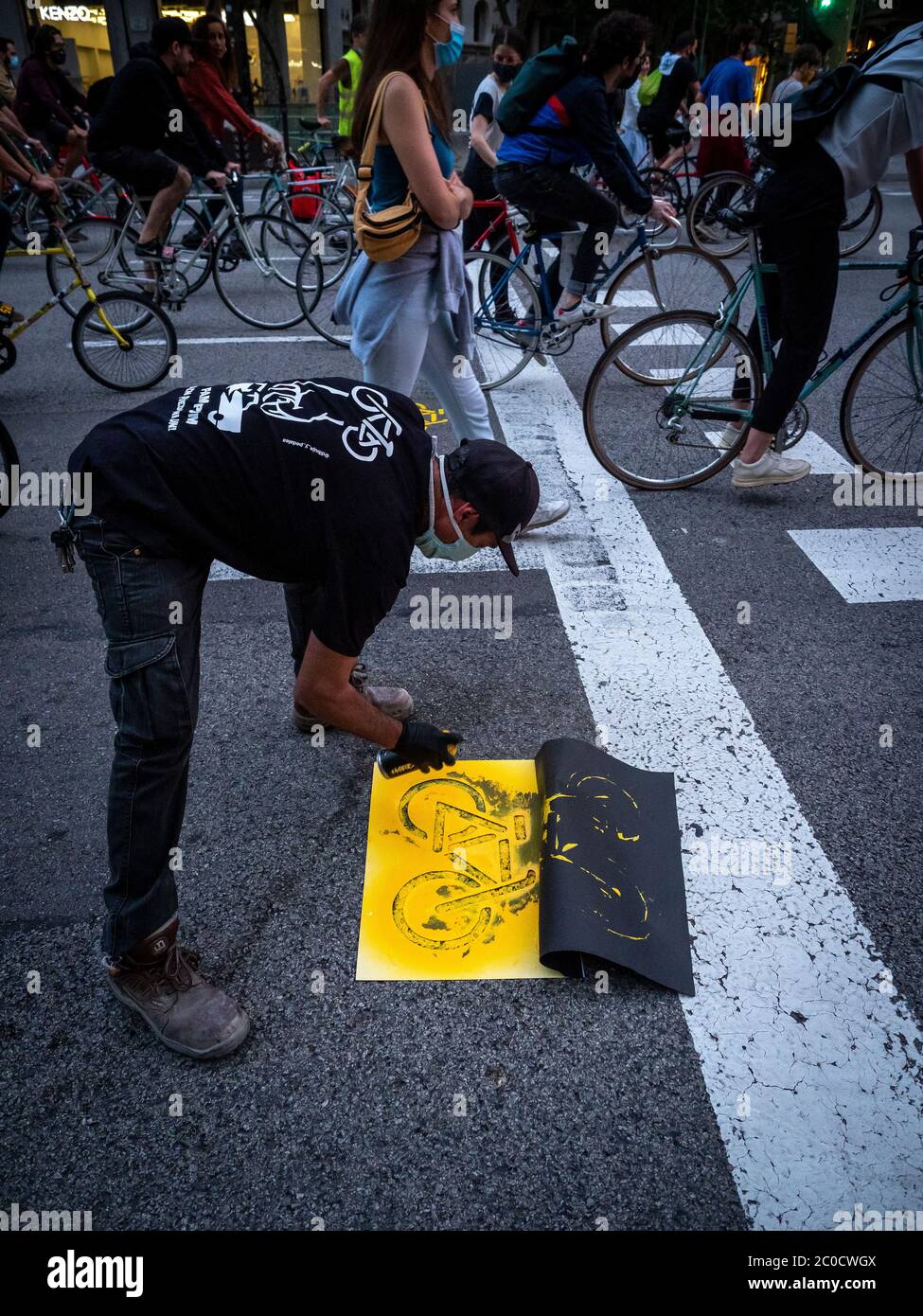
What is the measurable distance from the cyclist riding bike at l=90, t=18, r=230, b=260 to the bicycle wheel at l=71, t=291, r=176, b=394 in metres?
1.23

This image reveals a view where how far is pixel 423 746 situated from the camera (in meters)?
2.46

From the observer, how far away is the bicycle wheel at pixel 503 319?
5.96 metres

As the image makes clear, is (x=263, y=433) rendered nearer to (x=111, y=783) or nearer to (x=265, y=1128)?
(x=111, y=783)

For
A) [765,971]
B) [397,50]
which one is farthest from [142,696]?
[397,50]

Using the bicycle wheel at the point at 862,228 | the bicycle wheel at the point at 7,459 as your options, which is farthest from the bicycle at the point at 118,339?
the bicycle wheel at the point at 862,228

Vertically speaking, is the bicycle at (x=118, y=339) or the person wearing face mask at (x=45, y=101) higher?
the person wearing face mask at (x=45, y=101)

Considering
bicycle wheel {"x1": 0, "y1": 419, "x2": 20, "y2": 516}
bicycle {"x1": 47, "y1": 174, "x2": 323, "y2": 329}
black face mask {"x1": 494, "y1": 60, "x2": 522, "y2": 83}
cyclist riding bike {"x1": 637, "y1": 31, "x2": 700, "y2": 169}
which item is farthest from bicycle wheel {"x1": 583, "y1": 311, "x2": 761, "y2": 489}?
cyclist riding bike {"x1": 637, "y1": 31, "x2": 700, "y2": 169}

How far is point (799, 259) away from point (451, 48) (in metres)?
1.76

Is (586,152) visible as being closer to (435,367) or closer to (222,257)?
(435,367)

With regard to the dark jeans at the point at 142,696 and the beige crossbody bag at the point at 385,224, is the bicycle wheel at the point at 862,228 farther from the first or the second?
the dark jeans at the point at 142,696

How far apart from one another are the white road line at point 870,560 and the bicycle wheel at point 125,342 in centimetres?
464

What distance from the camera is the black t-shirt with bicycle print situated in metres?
1.90

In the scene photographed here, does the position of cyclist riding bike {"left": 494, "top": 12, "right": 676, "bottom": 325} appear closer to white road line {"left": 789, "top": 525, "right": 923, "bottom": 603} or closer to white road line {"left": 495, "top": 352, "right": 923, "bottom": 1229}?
white road line {"left": 789, "top": 525, "right": 923, "bottom": 603}
